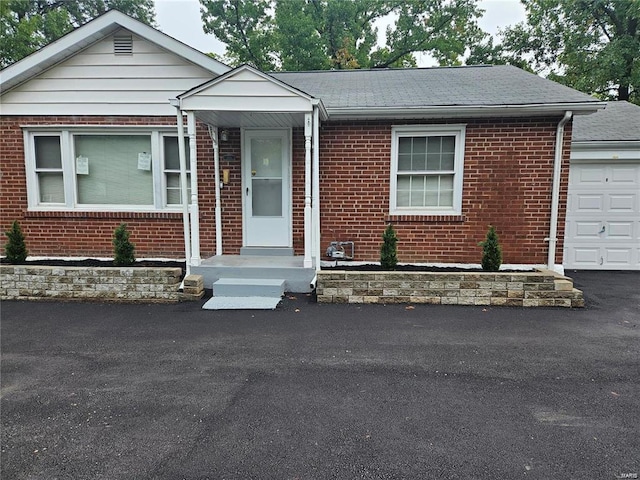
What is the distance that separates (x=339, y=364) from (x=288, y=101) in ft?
12.3

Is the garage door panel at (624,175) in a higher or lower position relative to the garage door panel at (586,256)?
higher

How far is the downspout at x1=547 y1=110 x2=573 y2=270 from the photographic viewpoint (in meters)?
6.19

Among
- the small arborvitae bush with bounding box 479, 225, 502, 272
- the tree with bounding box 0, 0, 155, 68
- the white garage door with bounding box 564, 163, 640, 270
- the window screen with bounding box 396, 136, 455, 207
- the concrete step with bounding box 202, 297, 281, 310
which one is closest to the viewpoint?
the concrete step with bounding box 202, 297, 281, 310

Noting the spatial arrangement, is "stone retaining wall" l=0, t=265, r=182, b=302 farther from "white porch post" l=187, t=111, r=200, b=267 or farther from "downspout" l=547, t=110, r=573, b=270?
"downspout" l=547, t=110, r=573, b=270

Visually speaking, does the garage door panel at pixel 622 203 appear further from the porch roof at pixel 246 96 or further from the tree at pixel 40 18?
the tree at pixel 40 18

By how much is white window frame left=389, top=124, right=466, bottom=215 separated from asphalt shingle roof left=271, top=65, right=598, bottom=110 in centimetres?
43

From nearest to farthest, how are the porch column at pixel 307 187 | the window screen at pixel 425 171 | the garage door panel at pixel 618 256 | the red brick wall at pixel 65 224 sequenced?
the porch column at pixel 307 187, the window screen at pixel 425 171, the red brick wall at pixel 65 224, the garage door panel at pixel 618 256

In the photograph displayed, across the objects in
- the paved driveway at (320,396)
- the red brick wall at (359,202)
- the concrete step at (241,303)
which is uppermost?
the red brick wall at (359,202)

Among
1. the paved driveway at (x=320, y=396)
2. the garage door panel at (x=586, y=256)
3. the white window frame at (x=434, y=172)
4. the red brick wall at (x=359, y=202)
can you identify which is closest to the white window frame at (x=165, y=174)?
the red brick wall at (x=359, y=202)

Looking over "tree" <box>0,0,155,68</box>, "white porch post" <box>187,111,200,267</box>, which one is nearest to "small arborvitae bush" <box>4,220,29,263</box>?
"white porch post" <box>187,111,200,267</box>

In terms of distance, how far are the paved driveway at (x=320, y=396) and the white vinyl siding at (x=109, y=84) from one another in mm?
4006

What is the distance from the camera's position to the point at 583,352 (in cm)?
374

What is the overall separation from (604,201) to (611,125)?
1.86 metres

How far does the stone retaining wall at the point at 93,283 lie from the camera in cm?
546
